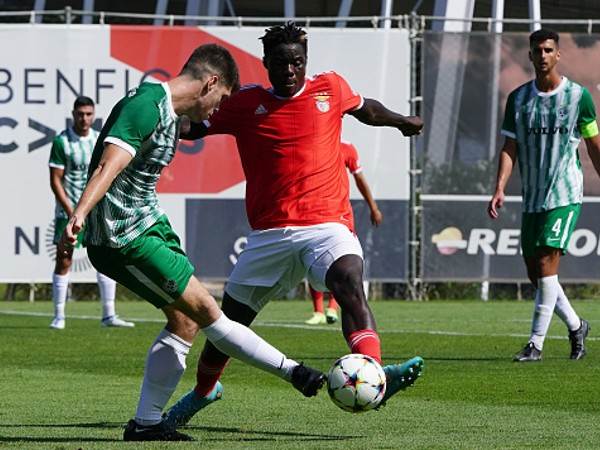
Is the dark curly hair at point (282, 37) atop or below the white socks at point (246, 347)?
atop

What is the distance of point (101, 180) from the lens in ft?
24.4

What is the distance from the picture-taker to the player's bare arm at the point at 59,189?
1667 cm

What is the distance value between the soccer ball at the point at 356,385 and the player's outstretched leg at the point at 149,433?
2.47 feet

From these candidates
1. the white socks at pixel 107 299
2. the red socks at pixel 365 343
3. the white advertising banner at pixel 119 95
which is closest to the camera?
the red socks at pixel 365 343

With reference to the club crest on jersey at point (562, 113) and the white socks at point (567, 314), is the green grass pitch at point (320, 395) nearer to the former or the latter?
the white socks at point (567, 314)

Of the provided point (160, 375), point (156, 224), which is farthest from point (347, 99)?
point (160, 375)

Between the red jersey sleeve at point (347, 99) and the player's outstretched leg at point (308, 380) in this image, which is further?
the red jersey sleeve at point (347, 99)

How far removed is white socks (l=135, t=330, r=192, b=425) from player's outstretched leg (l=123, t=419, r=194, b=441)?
0.02 meters

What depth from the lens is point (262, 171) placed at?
8.88m

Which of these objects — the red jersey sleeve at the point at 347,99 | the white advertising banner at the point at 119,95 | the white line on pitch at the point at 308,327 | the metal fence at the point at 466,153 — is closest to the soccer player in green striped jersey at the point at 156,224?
the red jersey sleeve at the point at 347,99

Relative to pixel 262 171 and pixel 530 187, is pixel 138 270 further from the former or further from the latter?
pixel 530 187

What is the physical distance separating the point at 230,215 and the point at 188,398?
1441cm

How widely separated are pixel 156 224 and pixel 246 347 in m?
0.74

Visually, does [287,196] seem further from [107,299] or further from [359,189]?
[107,299]
